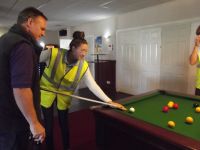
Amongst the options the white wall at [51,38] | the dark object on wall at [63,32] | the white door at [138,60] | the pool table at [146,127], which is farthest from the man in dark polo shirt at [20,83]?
the white wall at [51,38]

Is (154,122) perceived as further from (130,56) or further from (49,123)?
(130,56)

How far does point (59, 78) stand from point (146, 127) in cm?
106

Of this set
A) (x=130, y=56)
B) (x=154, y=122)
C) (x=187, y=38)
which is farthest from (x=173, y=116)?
(x=130, y=56)

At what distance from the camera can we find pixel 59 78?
1.85 m

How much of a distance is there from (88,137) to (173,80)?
2.43 m

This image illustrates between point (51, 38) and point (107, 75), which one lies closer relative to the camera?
point (107, 75)

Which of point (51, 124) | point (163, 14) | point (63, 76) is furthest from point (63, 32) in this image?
point (51, 124)

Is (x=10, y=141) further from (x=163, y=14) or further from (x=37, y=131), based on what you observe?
(x=163, y=14)

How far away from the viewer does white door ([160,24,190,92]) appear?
3613mm

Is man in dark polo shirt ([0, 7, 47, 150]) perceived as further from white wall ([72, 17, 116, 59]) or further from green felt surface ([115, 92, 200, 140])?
white wall ([72, 17, 116, 59])

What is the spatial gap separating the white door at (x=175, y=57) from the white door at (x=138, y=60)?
6.5 inches

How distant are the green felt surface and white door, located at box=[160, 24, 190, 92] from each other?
192 cm

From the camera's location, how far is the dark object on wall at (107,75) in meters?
5.23

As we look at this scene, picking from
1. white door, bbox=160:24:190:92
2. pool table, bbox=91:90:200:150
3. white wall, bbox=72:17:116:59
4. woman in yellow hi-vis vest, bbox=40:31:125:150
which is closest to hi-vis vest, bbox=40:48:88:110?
woman in yellow hi-vis vest, bbox=40:31:125:150
